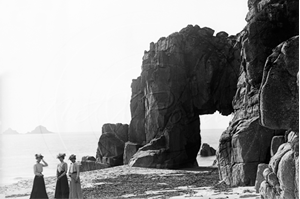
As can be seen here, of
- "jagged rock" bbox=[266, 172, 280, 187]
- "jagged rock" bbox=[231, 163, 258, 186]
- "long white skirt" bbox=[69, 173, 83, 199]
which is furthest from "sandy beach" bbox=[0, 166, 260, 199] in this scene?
"long white skirt" bbox=[69, 173, 83, 199]

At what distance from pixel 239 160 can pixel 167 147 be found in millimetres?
19243

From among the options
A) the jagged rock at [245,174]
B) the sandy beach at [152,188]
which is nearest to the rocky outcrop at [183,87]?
the sandy beach at [152,188]

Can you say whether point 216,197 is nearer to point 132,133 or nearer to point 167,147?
point 167,147

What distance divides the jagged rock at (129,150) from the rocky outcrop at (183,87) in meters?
0.90

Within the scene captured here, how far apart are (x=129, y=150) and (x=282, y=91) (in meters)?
37.1

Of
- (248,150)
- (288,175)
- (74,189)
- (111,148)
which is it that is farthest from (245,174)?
(111,148)

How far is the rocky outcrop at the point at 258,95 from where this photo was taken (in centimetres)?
1067

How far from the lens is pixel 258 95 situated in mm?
13375

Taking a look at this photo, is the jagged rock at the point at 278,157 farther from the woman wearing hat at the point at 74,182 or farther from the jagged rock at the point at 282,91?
the woman wearing hat at the point at 74,182

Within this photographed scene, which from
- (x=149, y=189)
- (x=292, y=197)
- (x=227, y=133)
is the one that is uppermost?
(x=227, y=133)

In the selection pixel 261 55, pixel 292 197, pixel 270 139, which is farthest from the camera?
pixel 270 139

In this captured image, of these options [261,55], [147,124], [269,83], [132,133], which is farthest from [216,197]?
[132,133]

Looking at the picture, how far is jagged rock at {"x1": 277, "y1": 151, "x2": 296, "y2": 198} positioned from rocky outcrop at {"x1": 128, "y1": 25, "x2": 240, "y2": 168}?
30.2 meters

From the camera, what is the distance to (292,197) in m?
12.1
